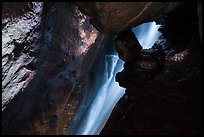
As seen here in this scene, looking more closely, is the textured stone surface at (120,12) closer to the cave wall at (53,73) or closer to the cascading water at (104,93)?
the cave wall at (53,73)

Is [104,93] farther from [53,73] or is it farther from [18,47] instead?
[18,47]

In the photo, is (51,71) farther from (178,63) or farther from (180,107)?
(180,107)

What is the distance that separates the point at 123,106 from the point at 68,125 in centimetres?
325

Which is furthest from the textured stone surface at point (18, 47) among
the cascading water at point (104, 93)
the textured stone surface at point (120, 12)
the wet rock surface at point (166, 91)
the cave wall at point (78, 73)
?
the cascading water at point (104, 93)

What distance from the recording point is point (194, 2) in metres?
5.50

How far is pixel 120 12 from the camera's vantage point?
170 inches

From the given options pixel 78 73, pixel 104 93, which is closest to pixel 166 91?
pixel 78 73

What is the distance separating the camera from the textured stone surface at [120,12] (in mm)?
4250

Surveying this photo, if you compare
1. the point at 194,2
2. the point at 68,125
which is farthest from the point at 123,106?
the point at 68,125

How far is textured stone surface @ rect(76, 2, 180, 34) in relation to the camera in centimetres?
425

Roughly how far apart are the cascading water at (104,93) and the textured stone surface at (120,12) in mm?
3811

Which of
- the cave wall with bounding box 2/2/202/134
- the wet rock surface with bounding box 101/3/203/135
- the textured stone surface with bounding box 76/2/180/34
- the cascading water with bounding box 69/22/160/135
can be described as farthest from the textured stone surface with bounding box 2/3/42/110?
the cascading water with bounding box 69/22/160/135

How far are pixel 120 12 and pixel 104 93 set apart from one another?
4.85 metres

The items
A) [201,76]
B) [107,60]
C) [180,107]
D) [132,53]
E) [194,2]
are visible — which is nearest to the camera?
[180,107]
